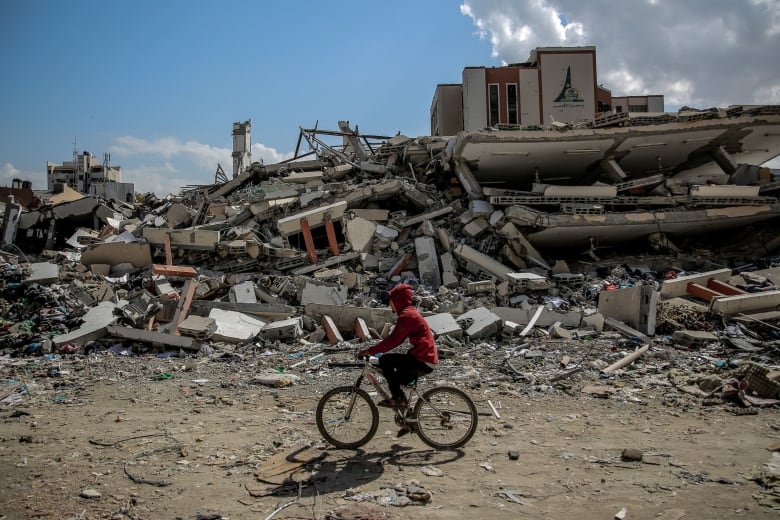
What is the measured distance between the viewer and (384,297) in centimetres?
1084

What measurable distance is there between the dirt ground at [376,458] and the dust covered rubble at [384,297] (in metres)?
0.69

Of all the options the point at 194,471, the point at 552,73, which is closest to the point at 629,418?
the point at 194,471

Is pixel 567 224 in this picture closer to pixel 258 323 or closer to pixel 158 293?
pixel 258 323

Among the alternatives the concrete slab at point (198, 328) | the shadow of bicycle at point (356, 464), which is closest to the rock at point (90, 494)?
the shadow of bicycle at point (356, 464)

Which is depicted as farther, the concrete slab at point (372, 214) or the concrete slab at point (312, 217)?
the concrete slab at point (372, 214)

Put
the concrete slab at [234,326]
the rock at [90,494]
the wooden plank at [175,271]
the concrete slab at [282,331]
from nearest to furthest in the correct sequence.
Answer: the rock at [90,494] → the concrete slab at [234,326] → the concrete slab at [282,331] → the wooden plank at [175,271]

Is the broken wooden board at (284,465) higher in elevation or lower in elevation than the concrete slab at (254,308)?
lower

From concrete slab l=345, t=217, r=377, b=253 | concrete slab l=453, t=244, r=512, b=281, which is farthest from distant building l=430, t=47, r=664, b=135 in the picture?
concrete slab l=453, t=244, r=512, b=281

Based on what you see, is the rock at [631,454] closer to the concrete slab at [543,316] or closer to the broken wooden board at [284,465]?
the broken wooden board at [284,465]

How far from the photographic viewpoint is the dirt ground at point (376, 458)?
3.40 metres

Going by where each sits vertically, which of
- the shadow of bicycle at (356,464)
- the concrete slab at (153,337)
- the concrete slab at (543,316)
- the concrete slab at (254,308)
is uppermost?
the concrete slab at (254,308)

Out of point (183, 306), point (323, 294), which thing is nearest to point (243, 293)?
point (183, 306)

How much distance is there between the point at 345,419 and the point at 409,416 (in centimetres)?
53

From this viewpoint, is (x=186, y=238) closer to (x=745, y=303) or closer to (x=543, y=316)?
(x=543, y=316)
